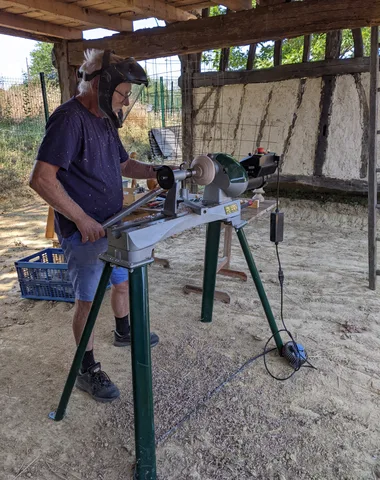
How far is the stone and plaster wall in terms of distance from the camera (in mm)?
4945

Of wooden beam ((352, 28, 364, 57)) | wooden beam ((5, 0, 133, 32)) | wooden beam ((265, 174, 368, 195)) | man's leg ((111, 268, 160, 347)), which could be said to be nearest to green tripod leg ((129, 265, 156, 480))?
man's leg ((111, 268, 160, 347))

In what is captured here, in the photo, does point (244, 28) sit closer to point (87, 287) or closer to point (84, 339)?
point (87, 287)

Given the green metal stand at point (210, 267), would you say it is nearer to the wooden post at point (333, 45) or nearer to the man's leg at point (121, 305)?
the man's leg at point (121, 305)

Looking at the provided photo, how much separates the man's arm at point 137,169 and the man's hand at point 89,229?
0.63m

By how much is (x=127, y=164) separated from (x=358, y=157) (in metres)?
3.75

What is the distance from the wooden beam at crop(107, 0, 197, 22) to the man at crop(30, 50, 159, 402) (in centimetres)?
200

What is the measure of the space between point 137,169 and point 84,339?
3.37 ft

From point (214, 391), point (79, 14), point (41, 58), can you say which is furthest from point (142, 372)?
point (41, 58)

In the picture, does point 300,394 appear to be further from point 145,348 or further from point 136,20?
point 136,20

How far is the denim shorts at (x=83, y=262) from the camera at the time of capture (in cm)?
188

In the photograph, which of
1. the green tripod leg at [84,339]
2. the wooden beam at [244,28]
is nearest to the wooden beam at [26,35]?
the wooden beam at [244,28]

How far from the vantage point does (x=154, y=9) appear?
3.57 metres

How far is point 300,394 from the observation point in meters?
2.03

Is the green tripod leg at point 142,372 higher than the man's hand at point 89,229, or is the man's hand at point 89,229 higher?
the man's hand at point 89,229
